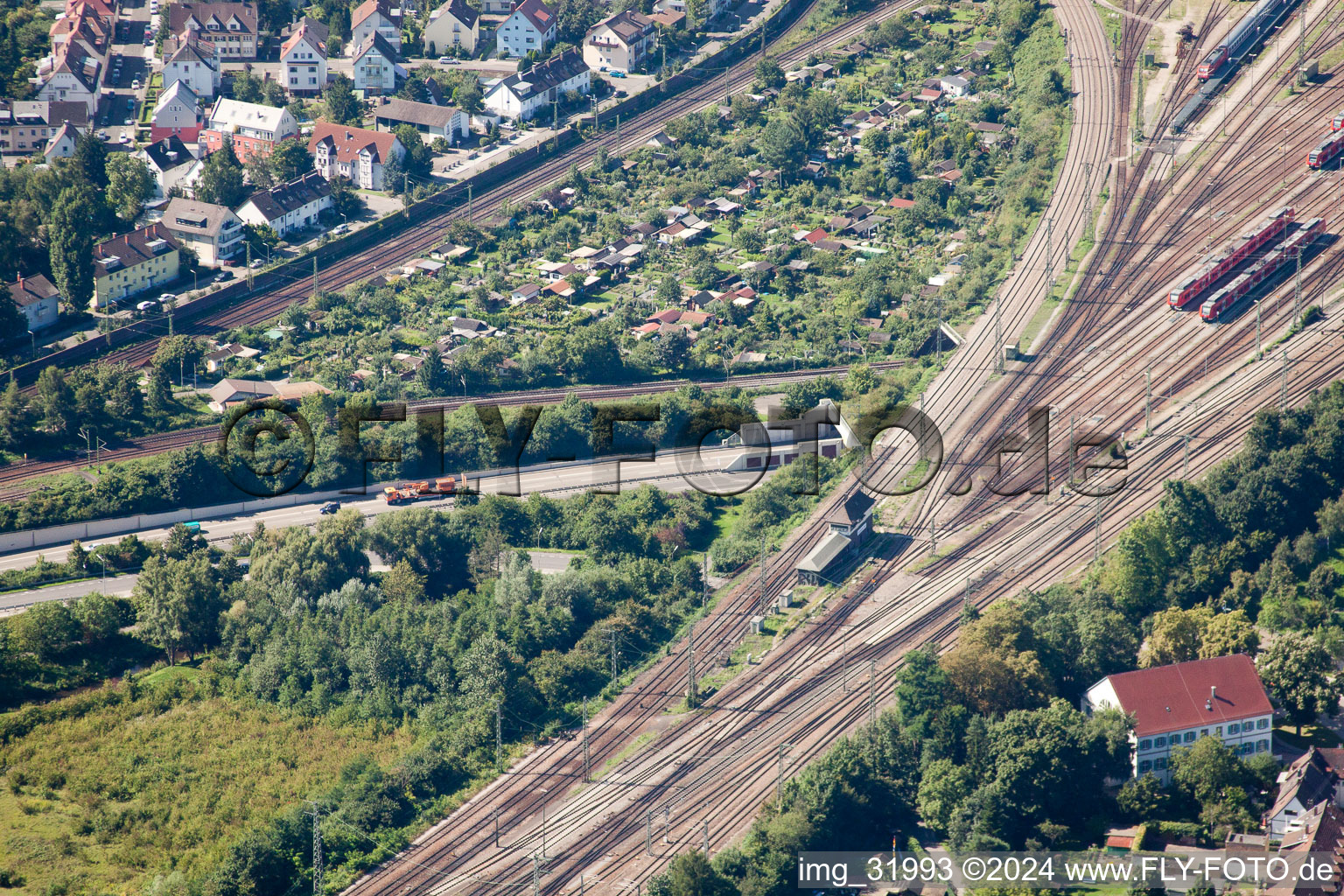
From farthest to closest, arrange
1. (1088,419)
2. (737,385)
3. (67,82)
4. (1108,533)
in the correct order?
1. (67,82)
2. (737,385)
3. (1088,419)
4. (1108,533)

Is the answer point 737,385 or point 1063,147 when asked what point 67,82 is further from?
point 1063,147

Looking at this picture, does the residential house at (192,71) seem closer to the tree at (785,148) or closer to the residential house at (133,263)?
the residential house at (133,263)

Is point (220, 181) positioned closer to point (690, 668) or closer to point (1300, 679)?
point (690, 668)

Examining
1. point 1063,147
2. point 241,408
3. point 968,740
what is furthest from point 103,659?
point 1063,147

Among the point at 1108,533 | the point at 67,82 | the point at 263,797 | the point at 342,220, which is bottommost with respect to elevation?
the point at 263,797

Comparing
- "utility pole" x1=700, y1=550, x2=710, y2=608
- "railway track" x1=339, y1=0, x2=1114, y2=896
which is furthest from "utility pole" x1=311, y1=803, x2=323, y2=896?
"utility pole" x1=700, y1=550, x2=710, y2=608

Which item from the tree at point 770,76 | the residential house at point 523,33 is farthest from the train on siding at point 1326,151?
the residential house at point 523,33

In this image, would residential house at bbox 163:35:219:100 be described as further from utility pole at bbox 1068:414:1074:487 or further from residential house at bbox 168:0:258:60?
utility pole at bbox 1068:414:1074:487
